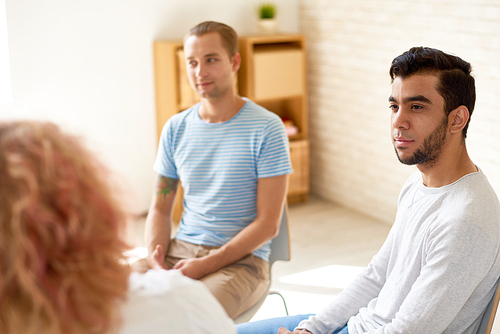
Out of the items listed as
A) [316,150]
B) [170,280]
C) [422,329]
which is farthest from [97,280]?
[316,150]

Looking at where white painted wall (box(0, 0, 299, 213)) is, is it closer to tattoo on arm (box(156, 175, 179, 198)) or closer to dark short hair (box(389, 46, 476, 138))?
tattoo on arm (box(156, 175, 179, 198))

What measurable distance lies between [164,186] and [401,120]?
3.67 ft

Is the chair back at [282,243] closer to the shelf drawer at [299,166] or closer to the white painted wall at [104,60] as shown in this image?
the white painted wall at [104,60]

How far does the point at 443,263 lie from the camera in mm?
1241

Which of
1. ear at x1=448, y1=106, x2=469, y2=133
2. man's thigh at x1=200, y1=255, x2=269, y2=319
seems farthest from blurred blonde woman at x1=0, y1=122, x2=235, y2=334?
man's thigh at x1=200, y1=255, x2=269, y2=319

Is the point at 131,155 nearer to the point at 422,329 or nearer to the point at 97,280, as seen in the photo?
the point at 422,329

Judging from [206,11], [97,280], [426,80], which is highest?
[206,11]

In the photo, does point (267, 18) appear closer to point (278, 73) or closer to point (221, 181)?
point (278, 73)

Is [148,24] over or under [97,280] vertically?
over

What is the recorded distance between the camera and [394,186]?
154 inches

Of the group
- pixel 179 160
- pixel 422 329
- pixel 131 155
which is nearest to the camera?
pixel 422 329

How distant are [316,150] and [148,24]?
174cm

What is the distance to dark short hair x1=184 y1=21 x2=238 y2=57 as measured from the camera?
2.22 metres

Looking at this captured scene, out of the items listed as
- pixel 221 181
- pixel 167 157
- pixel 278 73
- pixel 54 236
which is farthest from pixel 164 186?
pixel 278 73
